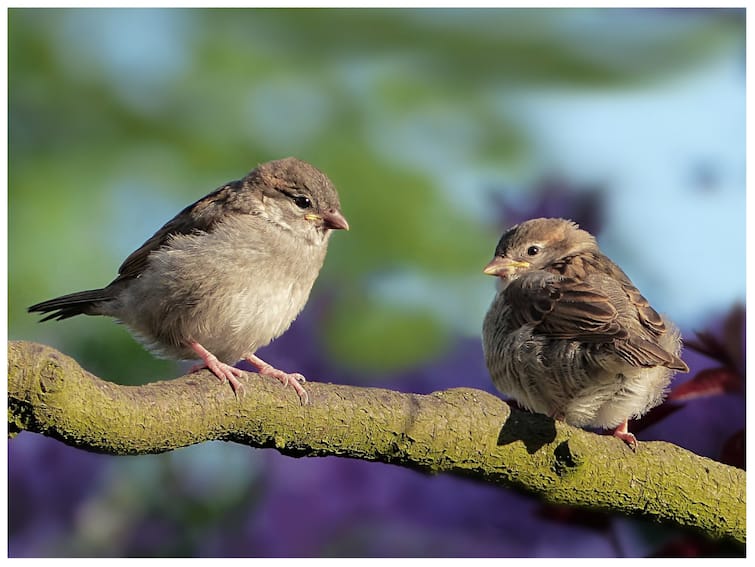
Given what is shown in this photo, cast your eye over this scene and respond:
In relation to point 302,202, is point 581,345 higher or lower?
lower

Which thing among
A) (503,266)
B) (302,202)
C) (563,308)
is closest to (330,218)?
(302,202)

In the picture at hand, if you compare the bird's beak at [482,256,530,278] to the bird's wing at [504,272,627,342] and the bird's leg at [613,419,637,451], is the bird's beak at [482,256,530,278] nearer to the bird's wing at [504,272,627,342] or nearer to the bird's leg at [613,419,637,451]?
the bird's wing at [504,272,627,342]

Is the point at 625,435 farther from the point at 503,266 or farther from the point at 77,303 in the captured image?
the point at 77,303

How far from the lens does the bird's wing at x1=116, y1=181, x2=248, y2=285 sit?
244 cm

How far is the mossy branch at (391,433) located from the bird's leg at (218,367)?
0.02 m

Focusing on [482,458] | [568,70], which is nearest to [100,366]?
[482,458]

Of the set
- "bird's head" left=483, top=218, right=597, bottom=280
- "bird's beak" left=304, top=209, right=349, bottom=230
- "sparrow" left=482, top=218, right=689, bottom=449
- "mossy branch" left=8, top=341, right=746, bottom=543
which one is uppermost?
"bird's head" left=483, top=218, right=597, bottom=280

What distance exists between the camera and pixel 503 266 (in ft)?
8.32

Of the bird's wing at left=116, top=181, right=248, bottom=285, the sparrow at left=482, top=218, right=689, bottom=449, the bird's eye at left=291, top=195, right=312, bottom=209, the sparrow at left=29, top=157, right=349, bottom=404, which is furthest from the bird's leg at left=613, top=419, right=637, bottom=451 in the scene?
the bird's wing at left=116, top=181, right=248, bottom=285

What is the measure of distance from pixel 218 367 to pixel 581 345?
0.79 metres

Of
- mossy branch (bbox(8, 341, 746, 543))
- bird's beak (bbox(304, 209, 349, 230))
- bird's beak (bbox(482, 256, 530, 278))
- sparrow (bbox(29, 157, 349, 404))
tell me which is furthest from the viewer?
bird's beak (bbox(482, 256, 530, 278))

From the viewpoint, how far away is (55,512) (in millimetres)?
2584

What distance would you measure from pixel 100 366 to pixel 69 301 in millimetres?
219

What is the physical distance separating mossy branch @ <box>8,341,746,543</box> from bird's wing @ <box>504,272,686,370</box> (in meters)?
0.20
